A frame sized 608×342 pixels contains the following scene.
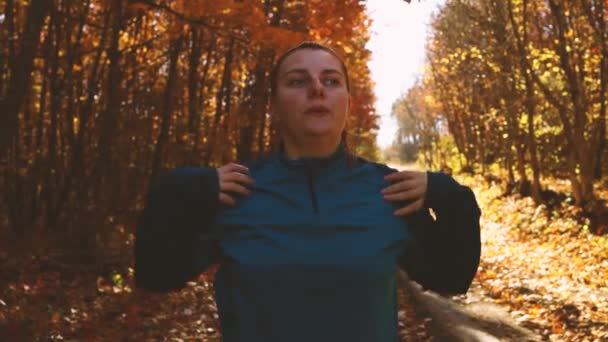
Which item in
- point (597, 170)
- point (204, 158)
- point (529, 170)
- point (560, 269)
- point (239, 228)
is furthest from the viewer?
point (529, 170)

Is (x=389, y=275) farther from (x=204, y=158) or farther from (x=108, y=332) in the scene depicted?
(x=204, y=158)

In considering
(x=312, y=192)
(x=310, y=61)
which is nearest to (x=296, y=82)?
(x=310, y=61)

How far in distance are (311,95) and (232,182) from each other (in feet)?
1.21

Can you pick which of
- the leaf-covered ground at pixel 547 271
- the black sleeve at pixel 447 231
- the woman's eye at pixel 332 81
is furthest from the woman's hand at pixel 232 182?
the leaf-covered ground at pixel 547 271

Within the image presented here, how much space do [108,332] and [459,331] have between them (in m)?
4.33

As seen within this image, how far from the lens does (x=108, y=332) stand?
292 inches

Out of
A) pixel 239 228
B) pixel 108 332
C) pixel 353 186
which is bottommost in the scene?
pixel 108 332

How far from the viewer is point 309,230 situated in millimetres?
→ 1741

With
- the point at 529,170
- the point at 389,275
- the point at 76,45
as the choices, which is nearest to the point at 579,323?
the point at 389,275

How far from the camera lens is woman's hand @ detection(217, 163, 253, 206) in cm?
180

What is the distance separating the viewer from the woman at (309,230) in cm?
171

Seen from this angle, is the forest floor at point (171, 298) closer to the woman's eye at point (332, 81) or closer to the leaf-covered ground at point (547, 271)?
the leaf-covered ground at point (547, 271)

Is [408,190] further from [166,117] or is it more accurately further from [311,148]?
[166,117]

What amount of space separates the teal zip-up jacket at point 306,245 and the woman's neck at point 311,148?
30 millimetres
